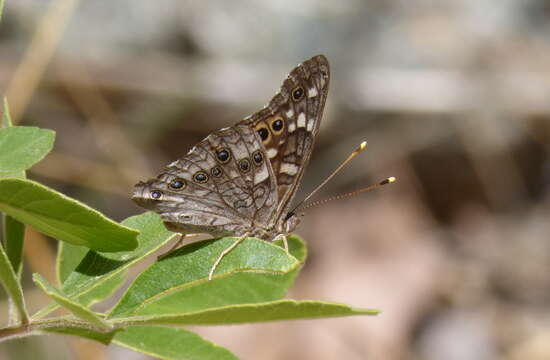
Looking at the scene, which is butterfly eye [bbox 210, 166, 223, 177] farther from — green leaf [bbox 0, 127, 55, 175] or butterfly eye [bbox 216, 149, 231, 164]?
green leaf [bbox 0, 127, 55, 175]

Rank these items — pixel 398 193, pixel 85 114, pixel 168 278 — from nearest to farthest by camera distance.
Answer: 1. pixel 168 278
2. pixel 85 114
3. pixel 398 193

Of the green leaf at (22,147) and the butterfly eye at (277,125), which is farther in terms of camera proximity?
the butterfly eye at (277,125)

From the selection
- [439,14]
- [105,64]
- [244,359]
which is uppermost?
[439,14]

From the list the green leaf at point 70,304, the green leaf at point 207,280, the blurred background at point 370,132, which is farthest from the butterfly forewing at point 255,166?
the blurred background at point 370,132

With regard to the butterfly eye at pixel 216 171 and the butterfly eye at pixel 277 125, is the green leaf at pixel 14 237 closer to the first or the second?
the butterfly eye at pixel 216 171

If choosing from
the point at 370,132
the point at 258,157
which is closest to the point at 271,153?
the point at 258,157

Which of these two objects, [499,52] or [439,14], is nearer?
[499,52]

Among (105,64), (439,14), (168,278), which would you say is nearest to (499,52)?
(439,14)

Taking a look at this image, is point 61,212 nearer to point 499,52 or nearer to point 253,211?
point 253,211
